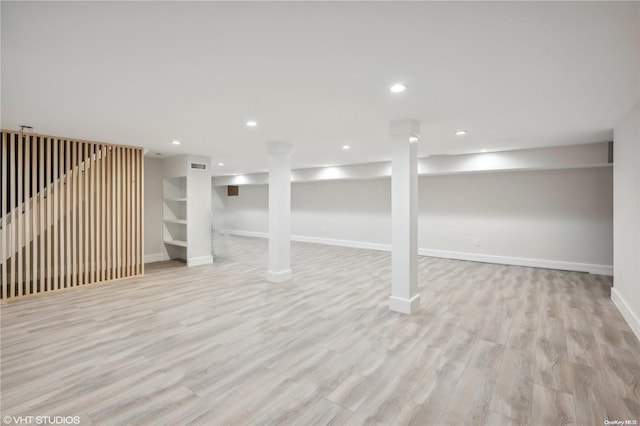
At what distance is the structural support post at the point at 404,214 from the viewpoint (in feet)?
12.4

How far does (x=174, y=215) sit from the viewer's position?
7555 millimetres

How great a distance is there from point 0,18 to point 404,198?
3.70m

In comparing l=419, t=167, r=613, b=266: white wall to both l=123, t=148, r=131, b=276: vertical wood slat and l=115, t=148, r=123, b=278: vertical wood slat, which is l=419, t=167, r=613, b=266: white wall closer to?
l=123, t=148, r=131, b=276: vertical wood slat

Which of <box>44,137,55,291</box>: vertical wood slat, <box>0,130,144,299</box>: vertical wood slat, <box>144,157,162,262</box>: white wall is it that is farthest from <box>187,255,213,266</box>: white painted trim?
<box>44,137,55,291</box>: vertical wood slat

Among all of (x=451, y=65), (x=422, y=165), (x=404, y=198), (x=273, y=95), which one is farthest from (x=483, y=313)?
(x=422, y=165)

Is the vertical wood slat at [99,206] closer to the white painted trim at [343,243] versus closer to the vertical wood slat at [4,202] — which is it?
the vertical wood slat at [4,202]

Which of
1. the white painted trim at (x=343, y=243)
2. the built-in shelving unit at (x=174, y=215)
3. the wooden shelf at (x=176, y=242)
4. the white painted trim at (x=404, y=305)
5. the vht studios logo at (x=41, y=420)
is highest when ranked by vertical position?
the built-in shelving unit at (x=174, y=215)

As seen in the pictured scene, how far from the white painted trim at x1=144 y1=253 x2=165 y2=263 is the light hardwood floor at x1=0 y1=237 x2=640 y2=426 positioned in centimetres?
219

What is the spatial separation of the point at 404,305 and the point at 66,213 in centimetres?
555

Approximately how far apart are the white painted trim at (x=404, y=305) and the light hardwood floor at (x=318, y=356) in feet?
0.38

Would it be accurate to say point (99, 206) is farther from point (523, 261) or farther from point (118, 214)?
point (523, 261)

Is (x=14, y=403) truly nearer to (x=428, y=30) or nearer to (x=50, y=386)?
(x=50, y=386)

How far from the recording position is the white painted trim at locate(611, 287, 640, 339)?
126 inches

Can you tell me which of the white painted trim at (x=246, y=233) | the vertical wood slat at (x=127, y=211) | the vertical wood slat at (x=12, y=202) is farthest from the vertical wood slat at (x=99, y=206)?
the white painted trim at (x=246, y=233)
